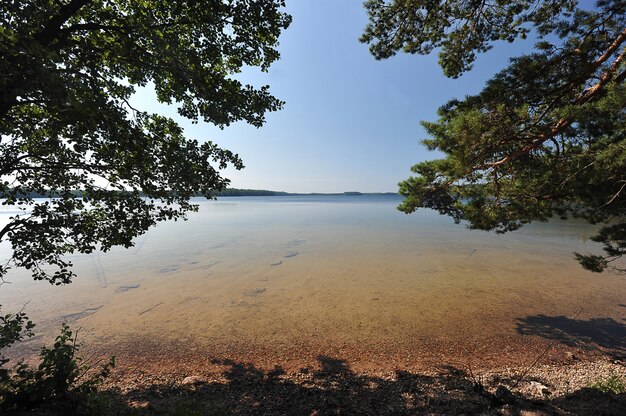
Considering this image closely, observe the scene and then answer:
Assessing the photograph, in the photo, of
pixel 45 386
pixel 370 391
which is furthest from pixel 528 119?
pixel 45 386

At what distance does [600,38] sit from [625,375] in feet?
25.4

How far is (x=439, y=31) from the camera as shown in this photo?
814 cm

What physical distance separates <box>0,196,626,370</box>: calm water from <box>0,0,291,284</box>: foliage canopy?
4.60 m

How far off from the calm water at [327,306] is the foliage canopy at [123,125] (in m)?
4.60

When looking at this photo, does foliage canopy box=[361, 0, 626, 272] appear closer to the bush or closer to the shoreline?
the shoreline

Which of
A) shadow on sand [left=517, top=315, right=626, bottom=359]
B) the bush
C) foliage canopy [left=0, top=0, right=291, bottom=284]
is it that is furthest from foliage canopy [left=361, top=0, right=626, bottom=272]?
the bush

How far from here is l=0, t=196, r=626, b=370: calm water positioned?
8.12 m

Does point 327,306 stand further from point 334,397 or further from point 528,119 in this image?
point 528,119

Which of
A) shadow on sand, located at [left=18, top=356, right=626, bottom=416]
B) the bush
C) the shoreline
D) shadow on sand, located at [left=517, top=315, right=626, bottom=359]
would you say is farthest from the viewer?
shadow on sand, located at [left=517, top=315, right=626, bottom=359]

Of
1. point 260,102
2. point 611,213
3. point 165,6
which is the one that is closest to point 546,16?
point 611,213

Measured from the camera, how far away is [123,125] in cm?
427

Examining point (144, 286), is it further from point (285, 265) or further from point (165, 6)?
point (165, 6)

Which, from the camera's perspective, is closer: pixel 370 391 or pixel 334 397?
pixel 334 397

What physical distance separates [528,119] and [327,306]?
9.02 metres
